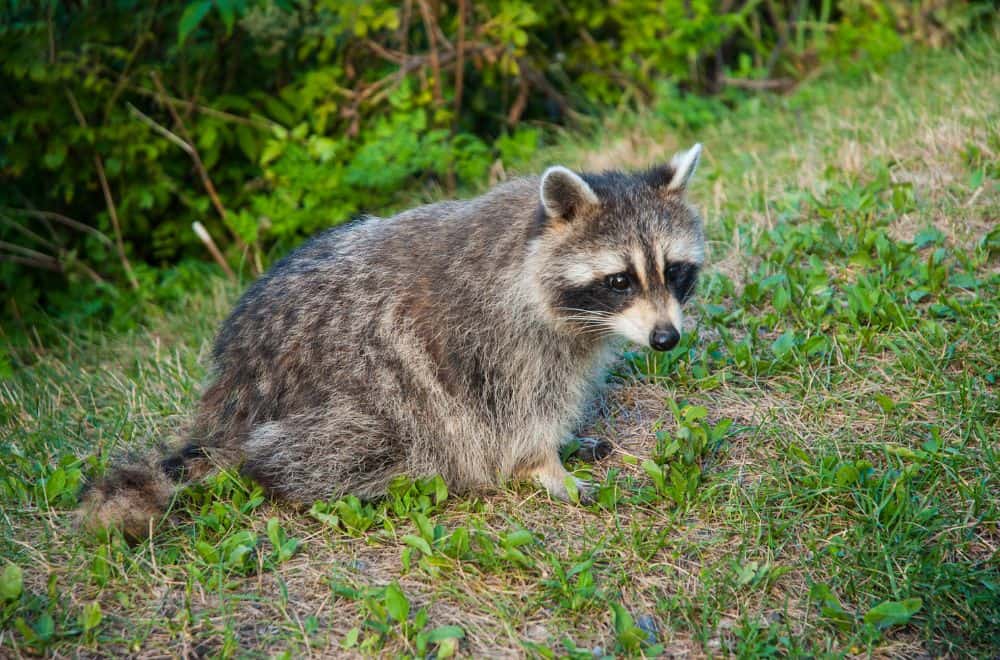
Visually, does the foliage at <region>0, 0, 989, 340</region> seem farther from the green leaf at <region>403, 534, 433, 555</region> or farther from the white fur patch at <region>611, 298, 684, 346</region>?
the green leaf at <region>403, 534, 433, 555</region>

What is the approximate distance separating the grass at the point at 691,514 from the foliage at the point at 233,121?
1.82m

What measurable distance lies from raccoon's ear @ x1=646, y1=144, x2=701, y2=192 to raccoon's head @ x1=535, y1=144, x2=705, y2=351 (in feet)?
0.39

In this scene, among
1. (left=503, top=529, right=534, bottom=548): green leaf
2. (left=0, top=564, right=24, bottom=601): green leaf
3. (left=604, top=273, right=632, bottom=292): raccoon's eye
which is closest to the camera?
(left=0, top=564, right=24, bottom=601): green leaf

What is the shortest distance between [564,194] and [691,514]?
120 cm

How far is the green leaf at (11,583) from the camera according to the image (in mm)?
2795

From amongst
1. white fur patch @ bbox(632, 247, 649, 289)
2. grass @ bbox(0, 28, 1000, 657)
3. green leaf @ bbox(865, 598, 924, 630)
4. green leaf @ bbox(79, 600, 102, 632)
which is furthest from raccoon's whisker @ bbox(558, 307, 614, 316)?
green leaf @ bbox(79, 600, 102, 632)

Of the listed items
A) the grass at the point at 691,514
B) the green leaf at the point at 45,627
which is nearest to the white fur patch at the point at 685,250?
the grass at the point at 691,514

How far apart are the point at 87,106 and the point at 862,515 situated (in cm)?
533

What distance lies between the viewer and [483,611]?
9.42ft

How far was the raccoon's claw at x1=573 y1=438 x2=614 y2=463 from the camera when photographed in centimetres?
365

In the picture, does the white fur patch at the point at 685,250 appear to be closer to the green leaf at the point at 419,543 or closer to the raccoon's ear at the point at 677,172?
the raccoon's ear at the point at 677,172

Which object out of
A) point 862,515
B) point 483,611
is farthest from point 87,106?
point 862,515

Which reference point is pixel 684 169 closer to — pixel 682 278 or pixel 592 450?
pixel 682 278

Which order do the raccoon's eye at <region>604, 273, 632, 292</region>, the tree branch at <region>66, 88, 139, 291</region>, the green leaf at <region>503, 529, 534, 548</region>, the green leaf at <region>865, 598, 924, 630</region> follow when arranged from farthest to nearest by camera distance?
the tree branch at <region>66, 88, 139, 291</region>
the raccoon's eye at <region>604, 273, 632, 292</region>
the green leaf at <region>503, 529, 534, 548</region>
the green leaf at <region>865, 598, 924, 630</region>
